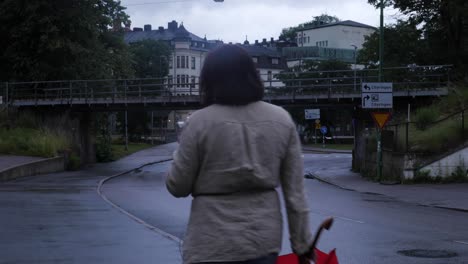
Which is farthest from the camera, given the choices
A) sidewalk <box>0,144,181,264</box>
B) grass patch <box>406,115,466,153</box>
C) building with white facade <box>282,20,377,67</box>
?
building with white facade <box>282,20,377,67</box>

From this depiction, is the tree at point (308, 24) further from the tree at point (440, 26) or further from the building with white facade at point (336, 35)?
the tree at point (440, 26)

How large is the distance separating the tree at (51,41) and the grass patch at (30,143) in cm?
789

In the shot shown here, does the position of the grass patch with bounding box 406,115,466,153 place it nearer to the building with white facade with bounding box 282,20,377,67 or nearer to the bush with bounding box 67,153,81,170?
the bush with bounding box 67,153,81,170

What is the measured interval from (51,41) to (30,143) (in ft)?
35.0

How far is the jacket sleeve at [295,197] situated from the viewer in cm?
Result: 375

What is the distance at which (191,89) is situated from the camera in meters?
42.9

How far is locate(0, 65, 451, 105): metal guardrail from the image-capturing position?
38938 millimetres

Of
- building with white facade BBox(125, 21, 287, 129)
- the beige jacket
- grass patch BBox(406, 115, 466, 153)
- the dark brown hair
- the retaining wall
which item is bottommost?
the retaining wall

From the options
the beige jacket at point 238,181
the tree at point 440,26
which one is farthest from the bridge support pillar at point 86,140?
the beige jacket at point 238,181

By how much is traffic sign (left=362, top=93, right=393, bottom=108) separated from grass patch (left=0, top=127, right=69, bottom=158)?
54.3 ft

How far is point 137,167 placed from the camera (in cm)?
4584

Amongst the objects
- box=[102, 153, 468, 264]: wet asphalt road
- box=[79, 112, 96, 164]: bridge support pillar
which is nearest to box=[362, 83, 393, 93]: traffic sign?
box=[102, 153, 468, 264]: wet asphalt road

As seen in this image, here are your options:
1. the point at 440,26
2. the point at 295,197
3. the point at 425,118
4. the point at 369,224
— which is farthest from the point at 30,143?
the point at 295,197

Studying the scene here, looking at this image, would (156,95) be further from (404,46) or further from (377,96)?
(377,96)
